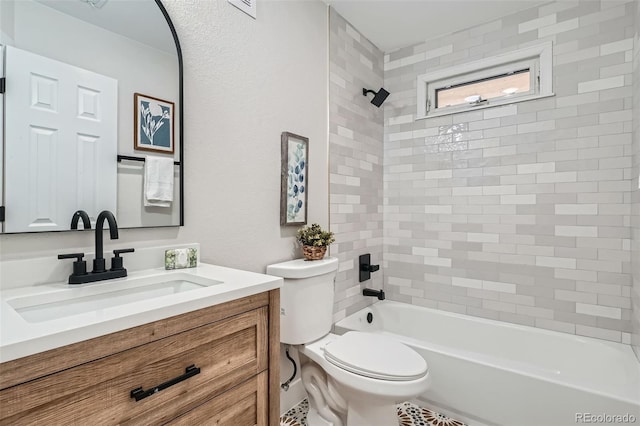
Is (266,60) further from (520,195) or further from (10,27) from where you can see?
(520,195)

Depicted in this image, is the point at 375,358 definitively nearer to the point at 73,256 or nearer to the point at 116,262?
the point at 116,262

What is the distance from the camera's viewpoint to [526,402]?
1718 millimetres

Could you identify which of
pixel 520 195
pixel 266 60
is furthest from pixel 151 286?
pixel 520 195

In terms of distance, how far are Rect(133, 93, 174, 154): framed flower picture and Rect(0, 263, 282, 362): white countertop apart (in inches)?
20.2

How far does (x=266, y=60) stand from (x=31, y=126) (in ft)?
3.89

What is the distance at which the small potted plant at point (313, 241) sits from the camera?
1953 mm

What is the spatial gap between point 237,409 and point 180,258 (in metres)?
0.63

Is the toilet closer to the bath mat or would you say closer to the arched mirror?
the bath mat

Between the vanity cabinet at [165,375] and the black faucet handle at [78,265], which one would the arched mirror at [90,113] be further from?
the vanity cabinet at [165,375]

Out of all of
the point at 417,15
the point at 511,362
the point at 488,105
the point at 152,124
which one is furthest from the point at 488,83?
the point at 152,124

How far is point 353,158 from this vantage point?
2.61m

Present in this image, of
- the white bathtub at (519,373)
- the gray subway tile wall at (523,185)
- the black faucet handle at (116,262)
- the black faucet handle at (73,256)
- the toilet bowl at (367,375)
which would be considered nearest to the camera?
the black faucet handle at (73,256)

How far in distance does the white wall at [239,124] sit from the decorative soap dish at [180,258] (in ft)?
0.22

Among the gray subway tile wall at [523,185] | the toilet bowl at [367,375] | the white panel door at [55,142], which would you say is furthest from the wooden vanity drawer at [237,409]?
the gray subway tile wall at [523,185]
